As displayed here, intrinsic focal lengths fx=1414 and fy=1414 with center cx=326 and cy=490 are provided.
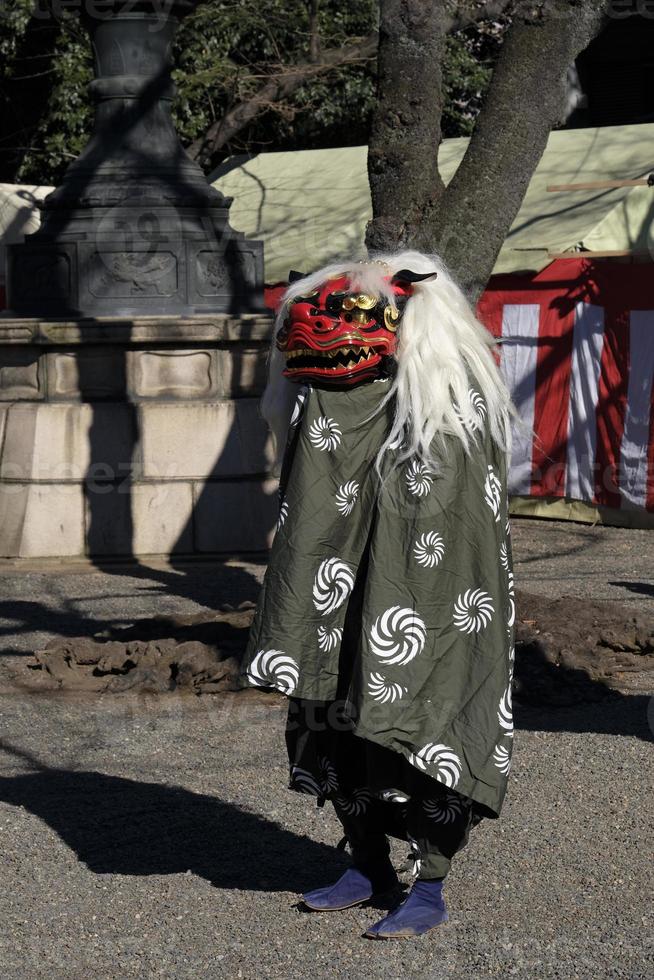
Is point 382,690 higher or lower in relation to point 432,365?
lower

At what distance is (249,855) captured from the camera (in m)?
4.21

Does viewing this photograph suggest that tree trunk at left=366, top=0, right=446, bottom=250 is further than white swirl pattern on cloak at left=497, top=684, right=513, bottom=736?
Yes

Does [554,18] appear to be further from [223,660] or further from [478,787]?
[478,787]

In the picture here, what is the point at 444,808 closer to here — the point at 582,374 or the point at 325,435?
the point at 325,435


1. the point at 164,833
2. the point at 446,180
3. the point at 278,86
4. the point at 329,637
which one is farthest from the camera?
the point at 278,86

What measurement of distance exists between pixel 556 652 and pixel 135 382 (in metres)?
3.94

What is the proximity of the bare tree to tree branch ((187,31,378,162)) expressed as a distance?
752 cm

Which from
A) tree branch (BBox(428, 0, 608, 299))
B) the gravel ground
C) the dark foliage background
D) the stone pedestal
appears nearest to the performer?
the gravel ground

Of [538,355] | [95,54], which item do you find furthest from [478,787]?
[538,355]

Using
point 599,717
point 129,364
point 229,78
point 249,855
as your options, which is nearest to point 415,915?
point 249,855

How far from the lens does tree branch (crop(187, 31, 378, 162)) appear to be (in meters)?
13.9

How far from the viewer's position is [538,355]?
1144cm

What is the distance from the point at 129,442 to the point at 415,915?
19.7 ft

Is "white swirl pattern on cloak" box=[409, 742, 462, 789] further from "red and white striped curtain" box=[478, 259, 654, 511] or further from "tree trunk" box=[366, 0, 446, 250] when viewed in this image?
"red and white striped curtain" box=[478, 259, 654, 511]
